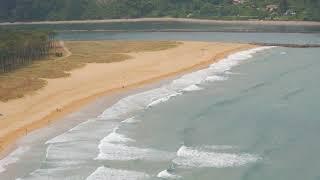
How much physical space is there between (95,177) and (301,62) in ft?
203

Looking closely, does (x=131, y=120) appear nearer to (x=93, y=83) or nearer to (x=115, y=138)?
(x=115, y=138)

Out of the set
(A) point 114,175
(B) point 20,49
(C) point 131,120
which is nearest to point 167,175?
(A) point 114,175

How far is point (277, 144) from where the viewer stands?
4666 centimetres

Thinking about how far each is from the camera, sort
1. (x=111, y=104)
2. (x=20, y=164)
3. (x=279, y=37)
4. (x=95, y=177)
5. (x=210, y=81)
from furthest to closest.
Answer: (x=279, y=37)
(x=210, y=81)
(x=111, y=104)
(x=20, y=164)
(x=95, y=177)

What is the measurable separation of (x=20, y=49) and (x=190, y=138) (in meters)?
50.7

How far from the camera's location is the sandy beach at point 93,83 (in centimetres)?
5391

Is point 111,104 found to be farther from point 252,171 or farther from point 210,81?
point 252,171

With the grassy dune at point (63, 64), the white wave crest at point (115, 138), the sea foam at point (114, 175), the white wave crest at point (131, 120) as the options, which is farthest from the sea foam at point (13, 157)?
the grassy dune at point (63, 64)

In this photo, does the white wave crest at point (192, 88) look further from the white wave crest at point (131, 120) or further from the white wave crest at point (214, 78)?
the white wave crest at point (131, 120)

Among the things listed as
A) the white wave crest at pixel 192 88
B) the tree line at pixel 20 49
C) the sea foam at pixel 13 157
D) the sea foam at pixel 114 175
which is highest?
the tree line at pixel 20 49

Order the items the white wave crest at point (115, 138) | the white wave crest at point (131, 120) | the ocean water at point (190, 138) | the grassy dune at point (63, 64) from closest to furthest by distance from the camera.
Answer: the ocean water at point (190, 138) → the white wave crest at point (115, 138) → the white wave crest at point (131, 120) → the grassy dune at point (63, 64)

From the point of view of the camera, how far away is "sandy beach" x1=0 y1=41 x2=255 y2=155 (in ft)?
177

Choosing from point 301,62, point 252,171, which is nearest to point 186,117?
point 252,171

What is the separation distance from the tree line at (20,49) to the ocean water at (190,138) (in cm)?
2476
